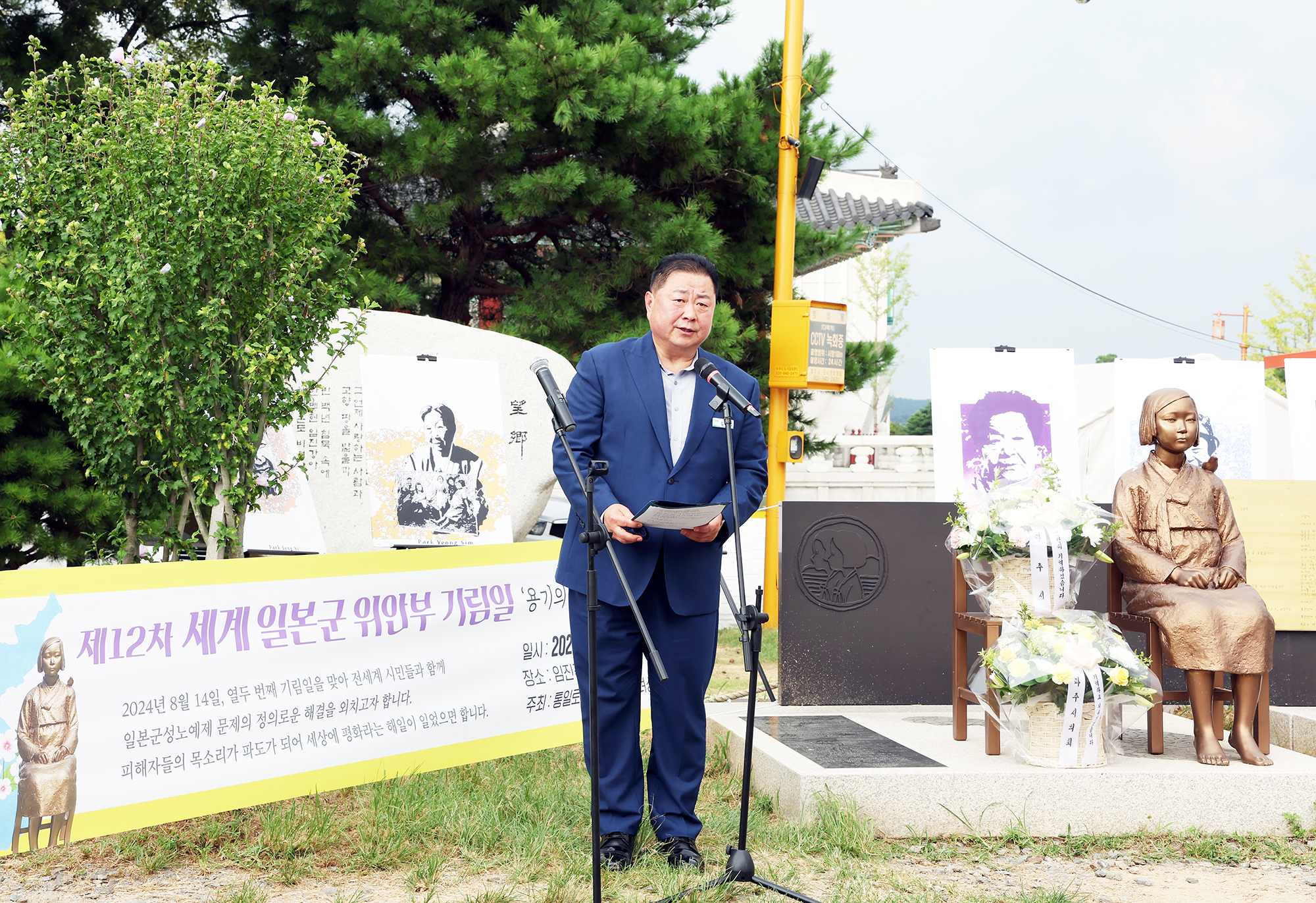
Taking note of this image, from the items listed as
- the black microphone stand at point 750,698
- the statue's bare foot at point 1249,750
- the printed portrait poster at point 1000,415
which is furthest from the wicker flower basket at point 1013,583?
the printed portrait poster at point 1000,415

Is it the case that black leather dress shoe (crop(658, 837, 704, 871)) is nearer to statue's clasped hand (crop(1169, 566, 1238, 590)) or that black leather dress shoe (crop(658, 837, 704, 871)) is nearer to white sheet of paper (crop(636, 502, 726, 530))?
white sheet of paper (crop(636, 502, 726, 530))

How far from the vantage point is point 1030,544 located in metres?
3.94

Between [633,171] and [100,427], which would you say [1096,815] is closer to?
[100,427]

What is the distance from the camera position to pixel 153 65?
13.1 feet

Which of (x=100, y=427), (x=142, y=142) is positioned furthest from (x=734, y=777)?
(x=142, y=142)

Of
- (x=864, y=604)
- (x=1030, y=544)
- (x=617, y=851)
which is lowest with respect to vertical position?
(x=617, y=851)

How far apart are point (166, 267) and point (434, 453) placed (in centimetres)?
207

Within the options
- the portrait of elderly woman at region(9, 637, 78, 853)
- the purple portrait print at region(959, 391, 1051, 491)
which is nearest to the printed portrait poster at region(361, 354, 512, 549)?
the portrait of elderly woman at region(9, 637, 78, 853)

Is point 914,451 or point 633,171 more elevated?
point 633,171

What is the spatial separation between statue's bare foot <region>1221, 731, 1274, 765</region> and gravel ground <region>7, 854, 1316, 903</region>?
0.49 m

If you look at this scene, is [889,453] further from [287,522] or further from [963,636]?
[963,636]

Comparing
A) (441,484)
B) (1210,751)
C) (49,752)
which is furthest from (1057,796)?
(441,484)

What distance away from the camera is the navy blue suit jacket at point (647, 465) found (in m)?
3.04

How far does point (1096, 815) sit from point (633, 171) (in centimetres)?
565
